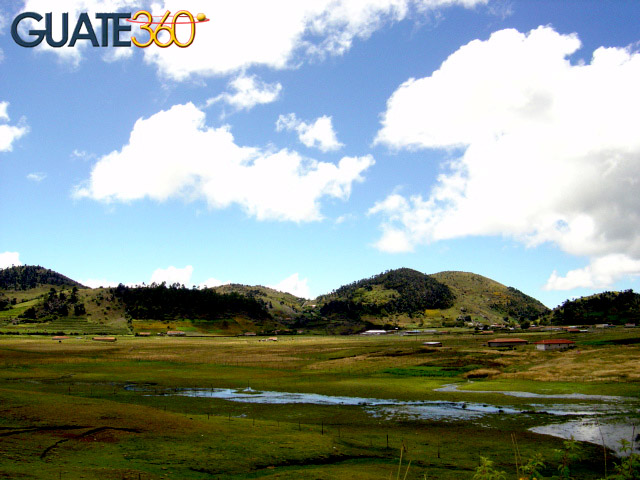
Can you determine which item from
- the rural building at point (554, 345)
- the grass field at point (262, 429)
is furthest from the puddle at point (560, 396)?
the rural building at point (554, 345)

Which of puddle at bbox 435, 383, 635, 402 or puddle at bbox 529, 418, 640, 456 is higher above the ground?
puddle at bbox 529, 418, 640, 456

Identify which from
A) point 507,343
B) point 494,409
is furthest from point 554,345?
point 494,409

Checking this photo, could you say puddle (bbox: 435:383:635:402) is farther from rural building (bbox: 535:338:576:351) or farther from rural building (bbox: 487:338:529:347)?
rural building (bbox: 487:338:529:347)

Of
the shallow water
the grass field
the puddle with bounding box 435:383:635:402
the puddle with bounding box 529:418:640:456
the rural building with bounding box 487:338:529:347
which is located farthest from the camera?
the rural building with bounding box 487:338:529:347

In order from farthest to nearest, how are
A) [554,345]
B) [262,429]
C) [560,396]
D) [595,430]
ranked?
[554,345] < [560,396] < [595,430] < [262,429]

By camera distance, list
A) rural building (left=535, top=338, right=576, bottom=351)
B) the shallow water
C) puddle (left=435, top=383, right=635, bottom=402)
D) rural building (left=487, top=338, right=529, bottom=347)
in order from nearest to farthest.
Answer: the shallow water → puddle (left=435, top=383, right=635, bottom=402) → rural building (left=535, top=338, right=576, bottom=351) → rural building (left=487, top=338, right=529, bottom=347)

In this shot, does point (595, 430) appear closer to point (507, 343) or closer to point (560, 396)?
point (560, 396)

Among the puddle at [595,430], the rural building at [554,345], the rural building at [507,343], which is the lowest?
the rural building at [507,343]

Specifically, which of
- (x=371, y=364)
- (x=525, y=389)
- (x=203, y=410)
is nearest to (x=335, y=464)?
(x=203, y=410)

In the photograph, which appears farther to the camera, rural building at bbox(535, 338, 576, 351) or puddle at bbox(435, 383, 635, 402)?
rural building at bbox(535, 338, 576, 351)

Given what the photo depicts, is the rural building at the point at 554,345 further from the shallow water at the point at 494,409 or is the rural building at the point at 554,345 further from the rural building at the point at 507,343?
the shallow water at the point at 494,409

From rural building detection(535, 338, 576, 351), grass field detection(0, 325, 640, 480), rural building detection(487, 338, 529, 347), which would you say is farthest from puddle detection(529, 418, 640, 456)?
rural building detection(487, 338, 529, 347)

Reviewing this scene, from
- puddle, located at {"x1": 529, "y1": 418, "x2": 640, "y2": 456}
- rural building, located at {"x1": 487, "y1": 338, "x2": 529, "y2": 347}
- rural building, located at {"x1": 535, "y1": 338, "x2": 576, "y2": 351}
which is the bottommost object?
rural building, located at {"x1": 487, "y1": 338, "x2": 529, "y2": 347}

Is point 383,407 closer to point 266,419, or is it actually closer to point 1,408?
point 266,419
